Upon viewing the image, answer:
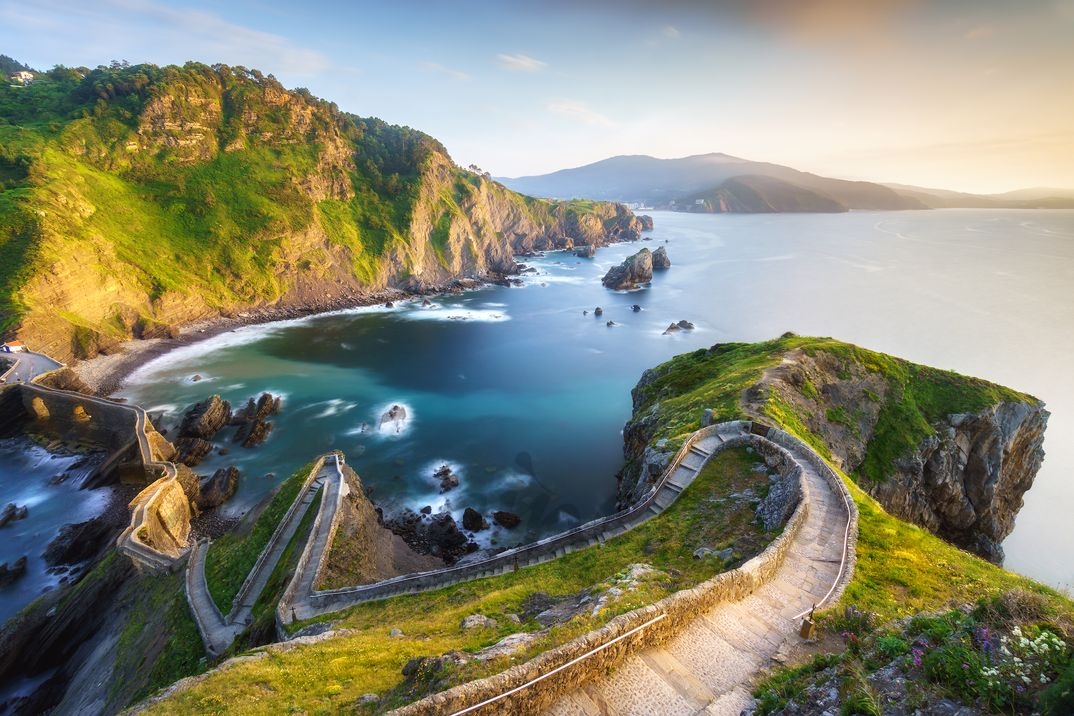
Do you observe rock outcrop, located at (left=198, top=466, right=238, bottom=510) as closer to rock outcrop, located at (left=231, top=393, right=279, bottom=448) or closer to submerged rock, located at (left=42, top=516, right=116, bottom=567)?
submerged rock, located at (left=42, top=516, right=116, bottom=567)

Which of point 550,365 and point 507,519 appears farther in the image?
point 550,365

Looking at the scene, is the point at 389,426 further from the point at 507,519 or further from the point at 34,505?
the point at 34,505

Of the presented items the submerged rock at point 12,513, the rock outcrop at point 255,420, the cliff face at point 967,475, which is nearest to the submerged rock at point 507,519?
the cliff face at point 967,475

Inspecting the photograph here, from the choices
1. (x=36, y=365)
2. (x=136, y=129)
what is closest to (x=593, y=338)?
(x=36, y=365)

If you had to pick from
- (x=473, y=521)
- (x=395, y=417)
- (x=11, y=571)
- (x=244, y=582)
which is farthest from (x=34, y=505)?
(x=473, y=521)

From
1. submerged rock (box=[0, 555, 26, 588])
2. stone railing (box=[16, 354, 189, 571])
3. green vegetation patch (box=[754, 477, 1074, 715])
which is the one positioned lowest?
submerged rock (box=[0, 555, 26, 588])

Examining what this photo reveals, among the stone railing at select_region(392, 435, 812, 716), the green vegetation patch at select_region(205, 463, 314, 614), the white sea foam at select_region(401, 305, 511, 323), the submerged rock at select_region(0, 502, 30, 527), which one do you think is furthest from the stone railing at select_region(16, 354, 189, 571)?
the white sea foam at select_region(401, 305, 511, 323)
